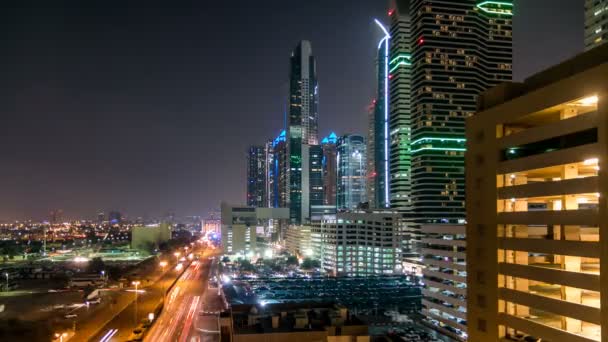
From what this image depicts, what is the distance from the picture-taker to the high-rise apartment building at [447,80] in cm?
6588

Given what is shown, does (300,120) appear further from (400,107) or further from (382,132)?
(400,107)

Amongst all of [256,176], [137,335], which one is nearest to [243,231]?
[137,335]

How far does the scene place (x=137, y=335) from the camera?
27.9m

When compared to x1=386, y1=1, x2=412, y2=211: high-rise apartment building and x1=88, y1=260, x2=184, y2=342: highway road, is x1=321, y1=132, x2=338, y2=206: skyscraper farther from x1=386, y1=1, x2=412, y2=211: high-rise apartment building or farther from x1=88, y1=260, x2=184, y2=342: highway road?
x1=88, y1=260, x2=184, y2=342: highway road

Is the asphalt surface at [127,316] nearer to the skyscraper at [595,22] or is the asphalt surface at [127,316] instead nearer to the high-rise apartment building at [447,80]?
the high-rise apartment building at [447,80]

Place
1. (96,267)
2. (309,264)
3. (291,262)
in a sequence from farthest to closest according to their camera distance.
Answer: (291,262)
(309,264)
(96,267)

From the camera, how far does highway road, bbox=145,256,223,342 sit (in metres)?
29.1

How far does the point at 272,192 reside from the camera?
156750mm

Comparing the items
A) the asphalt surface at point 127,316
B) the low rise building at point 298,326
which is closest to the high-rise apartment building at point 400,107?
the asphalt surface at point 127,316

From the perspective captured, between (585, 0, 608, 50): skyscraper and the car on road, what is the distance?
4351 cm

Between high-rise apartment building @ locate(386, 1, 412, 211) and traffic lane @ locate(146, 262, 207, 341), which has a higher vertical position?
high-rise apartment building @ locate(386, 1, 412, 211)

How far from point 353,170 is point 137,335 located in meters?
104

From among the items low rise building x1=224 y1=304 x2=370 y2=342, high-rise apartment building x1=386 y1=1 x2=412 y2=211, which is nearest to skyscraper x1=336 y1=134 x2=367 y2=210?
high-rise apartment building x1=386 y1=1 x2=412 y2=211

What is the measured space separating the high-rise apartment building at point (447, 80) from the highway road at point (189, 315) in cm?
3228
